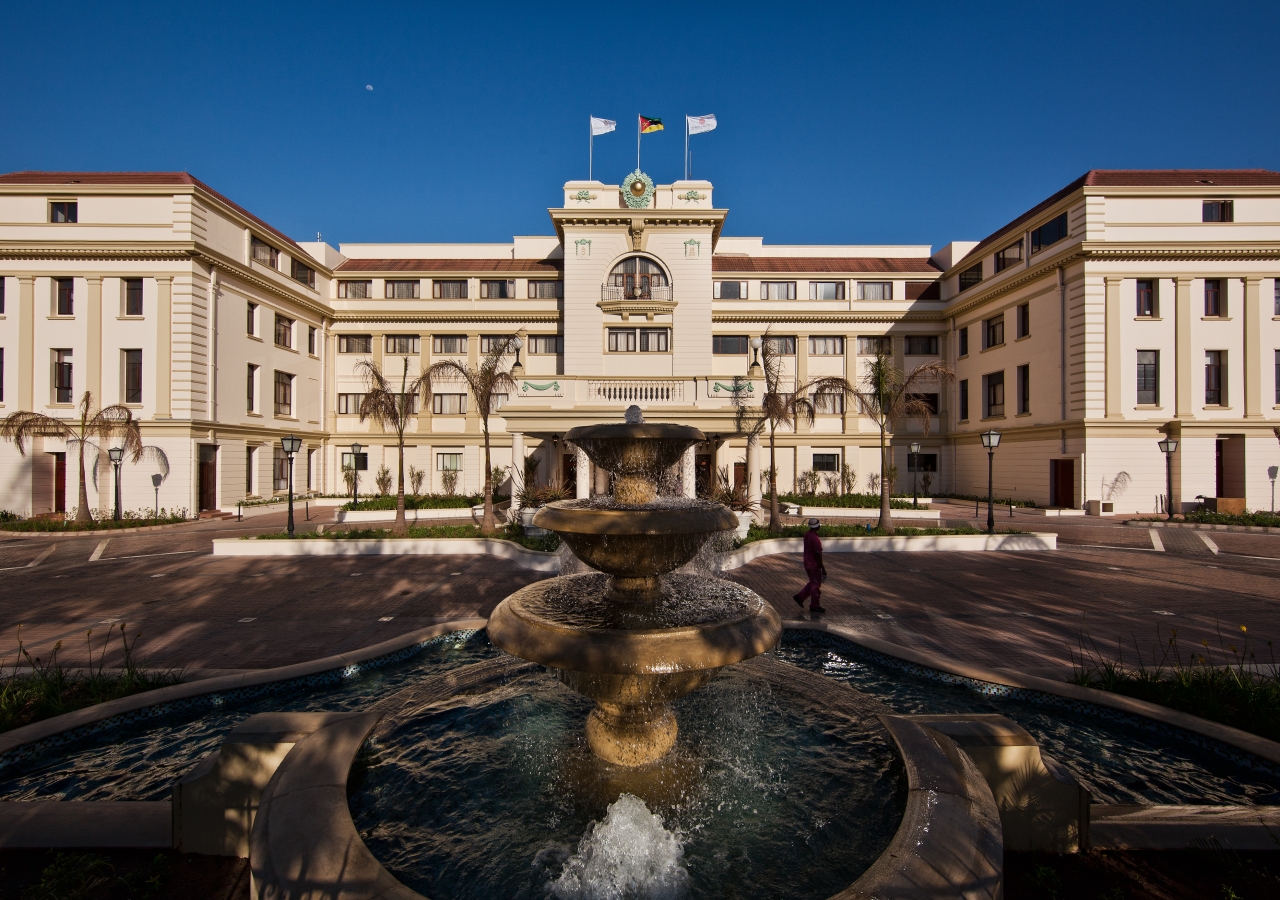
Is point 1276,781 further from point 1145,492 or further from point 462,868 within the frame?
point 1145,492

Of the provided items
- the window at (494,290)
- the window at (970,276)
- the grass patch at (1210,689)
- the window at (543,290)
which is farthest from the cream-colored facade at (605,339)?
the grass patch at (1210,689)

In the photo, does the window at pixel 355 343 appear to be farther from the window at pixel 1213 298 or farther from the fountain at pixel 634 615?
the window at pixel 1213 298

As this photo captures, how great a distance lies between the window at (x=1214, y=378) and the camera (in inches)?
987

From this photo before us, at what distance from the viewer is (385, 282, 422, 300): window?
3381 cm

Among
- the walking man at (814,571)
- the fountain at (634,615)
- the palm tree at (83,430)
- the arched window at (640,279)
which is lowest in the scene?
the walking man at (814,571)

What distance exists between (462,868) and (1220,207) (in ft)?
126

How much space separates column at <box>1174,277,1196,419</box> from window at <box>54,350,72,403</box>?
50.5 metres

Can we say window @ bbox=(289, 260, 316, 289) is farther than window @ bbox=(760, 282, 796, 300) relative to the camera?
No

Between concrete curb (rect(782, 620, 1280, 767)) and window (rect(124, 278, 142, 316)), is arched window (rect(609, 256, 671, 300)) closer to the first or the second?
window (rect(124, 278, 142, 316))

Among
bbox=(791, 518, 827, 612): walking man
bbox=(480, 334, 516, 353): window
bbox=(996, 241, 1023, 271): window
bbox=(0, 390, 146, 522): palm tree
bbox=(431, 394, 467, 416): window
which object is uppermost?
bbox=(996, 241, 1023, 271): window

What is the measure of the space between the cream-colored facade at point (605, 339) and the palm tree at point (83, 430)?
2.96 ft

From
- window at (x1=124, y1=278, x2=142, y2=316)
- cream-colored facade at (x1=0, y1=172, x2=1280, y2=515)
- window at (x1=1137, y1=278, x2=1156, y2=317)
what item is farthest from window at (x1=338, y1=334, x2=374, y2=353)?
window at (x1=1137, y1=278, x2=1156, y2=317)

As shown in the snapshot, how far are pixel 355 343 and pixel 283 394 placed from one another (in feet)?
19.1

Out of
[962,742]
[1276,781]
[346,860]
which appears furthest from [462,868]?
[1276,781]
